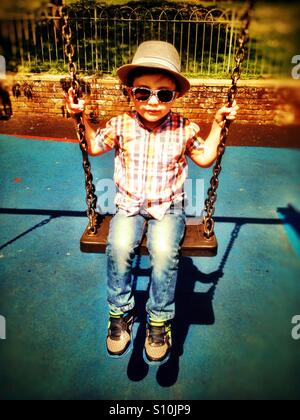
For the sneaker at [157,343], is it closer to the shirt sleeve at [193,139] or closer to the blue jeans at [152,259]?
the blue jeans at [152,259]

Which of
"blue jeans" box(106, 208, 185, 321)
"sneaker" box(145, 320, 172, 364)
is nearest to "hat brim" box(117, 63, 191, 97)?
"blue jeans" box(106, 208, 185, 321)

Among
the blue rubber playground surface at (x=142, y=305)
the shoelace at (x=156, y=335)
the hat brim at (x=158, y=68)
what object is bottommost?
the blue rubber playground surface at (x=142, y=305)

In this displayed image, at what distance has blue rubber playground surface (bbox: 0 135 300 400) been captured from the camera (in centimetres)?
208

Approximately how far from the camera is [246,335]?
241cm

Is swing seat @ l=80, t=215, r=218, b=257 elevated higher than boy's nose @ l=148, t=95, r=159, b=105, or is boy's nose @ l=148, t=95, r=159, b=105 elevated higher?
boy's nose @ l=148, t=95, r=159, b=105

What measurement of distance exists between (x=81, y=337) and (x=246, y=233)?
6.32 feet

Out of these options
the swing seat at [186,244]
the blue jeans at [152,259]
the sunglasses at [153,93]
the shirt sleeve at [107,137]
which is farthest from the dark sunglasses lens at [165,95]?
the swing seat at [186,244]

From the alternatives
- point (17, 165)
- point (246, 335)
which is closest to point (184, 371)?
point (246, 335)

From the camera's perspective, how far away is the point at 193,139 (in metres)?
2.17

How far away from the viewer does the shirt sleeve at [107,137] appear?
7.02 feet

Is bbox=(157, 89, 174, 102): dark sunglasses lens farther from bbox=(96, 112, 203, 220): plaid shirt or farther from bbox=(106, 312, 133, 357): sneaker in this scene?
bbox=(106, 312, 133, 357): sneaker

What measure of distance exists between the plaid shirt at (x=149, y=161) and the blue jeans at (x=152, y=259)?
0.11 meters
